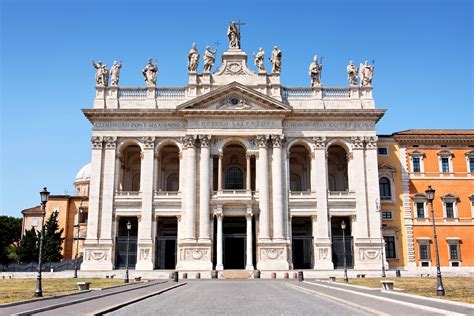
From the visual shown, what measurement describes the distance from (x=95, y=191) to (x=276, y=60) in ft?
76.2

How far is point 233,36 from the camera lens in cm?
5478

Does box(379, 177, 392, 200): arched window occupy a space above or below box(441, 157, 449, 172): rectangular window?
below

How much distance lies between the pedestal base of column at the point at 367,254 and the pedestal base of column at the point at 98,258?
23928 mm

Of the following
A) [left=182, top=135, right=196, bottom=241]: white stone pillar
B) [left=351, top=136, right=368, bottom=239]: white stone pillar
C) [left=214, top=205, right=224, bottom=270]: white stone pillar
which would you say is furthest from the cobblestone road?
[left=351, top=136, right=368, bottom=239]: white stone pillar

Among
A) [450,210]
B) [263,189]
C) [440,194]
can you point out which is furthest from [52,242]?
[450,210]

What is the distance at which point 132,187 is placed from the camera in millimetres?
56500

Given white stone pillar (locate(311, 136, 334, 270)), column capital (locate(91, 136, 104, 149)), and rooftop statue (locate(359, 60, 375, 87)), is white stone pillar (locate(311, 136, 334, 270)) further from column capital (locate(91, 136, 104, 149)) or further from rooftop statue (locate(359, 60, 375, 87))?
column capital (locate(91, 136, 104, 149))

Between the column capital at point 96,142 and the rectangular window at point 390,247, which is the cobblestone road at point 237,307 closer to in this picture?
the column capital at point 96,142

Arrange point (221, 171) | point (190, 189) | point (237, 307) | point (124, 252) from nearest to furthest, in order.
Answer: point (237, 307) < point (190, 189) < point (124, 252) < point (221, 171)

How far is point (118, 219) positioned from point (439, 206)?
3379 cm

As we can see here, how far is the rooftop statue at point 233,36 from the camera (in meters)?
54.7

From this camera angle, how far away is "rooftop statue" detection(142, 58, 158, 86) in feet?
176

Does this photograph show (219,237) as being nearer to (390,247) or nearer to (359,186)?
(359,186)

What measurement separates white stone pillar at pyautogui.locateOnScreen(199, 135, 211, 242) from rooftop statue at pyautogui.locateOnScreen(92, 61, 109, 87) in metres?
12.5
